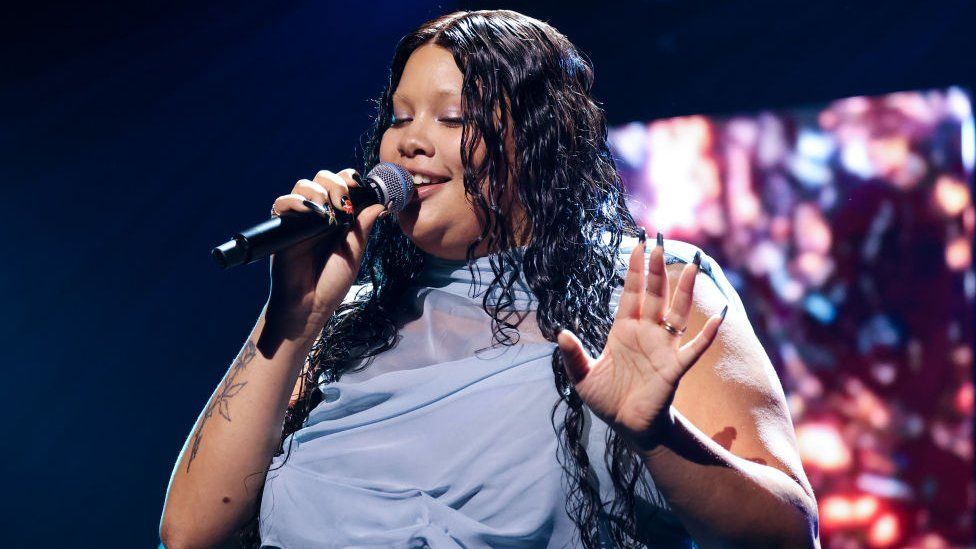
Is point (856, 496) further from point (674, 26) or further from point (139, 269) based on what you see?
point (139, 269)

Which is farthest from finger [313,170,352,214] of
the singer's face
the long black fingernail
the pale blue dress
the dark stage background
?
the dark stage background

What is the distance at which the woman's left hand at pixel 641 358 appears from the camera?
816mm

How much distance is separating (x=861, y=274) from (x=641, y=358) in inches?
81.9

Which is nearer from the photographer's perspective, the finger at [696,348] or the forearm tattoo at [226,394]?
the finger at [696,348]

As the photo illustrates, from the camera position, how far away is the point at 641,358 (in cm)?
84

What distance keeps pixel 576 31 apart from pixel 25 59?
5.47ft

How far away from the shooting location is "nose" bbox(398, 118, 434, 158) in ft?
4.00

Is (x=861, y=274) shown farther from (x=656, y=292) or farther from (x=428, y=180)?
(x=656, y=292)

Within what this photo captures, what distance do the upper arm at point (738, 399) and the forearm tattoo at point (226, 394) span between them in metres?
0.65

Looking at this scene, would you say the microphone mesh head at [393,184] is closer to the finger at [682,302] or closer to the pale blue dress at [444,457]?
the pale blue dress at [444,457]

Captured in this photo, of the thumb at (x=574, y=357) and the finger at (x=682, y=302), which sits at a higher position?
the finger at (x=682, y=302)

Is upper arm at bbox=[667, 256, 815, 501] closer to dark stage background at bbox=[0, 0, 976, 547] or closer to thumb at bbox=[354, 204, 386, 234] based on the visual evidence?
thumb at bbox=[354, 204, 386, 234]

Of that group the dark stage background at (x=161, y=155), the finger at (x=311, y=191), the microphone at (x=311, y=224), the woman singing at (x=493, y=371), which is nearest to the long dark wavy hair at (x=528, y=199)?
the woman singing at (x=493, y=371)

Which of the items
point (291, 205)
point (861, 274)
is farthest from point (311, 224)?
point (861, 274)
